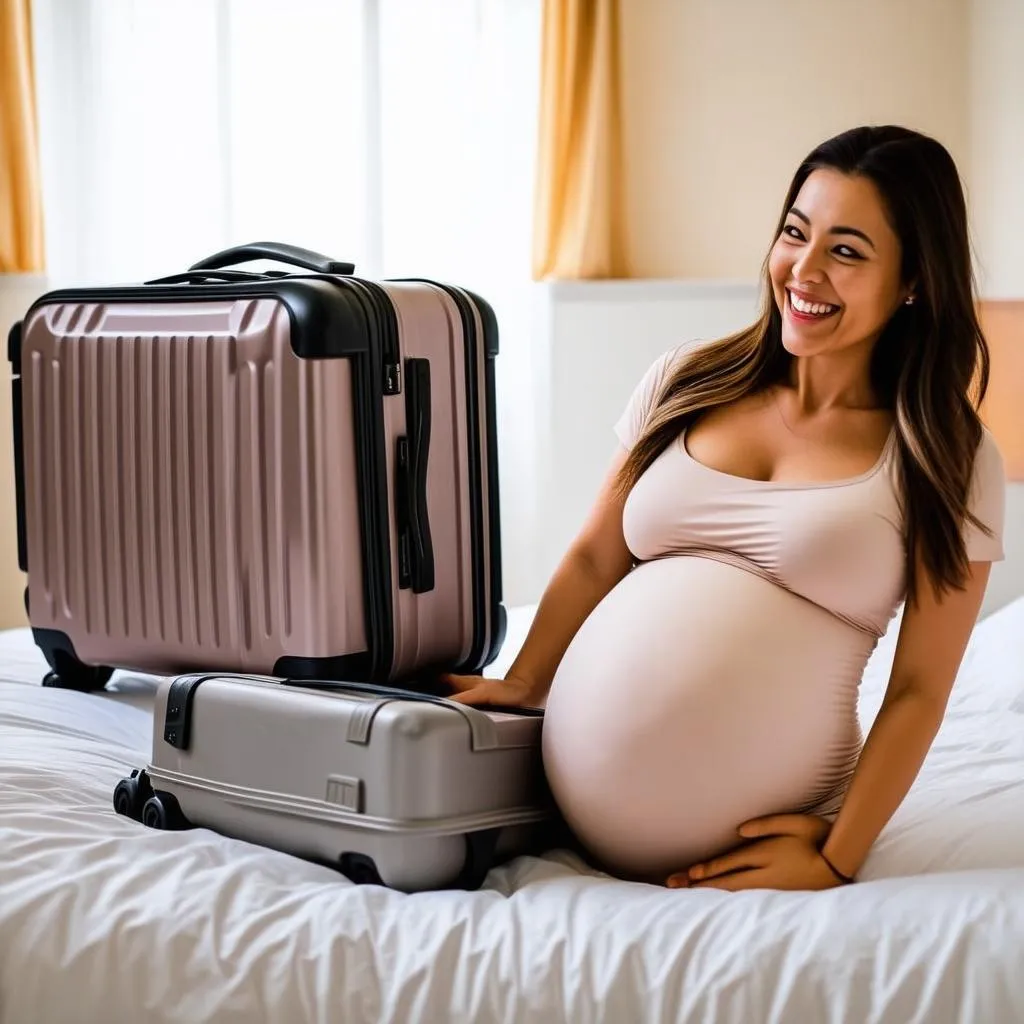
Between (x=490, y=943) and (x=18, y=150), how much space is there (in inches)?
111

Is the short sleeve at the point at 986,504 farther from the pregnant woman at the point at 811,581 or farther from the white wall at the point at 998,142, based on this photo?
the white wall at the point at 998,142

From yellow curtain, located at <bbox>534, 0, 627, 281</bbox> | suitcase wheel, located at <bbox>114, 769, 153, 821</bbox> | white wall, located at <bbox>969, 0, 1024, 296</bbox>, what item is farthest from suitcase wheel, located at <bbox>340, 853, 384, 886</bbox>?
yellow curtain, located at <bbox>534, 0, 627, 281</bbox>

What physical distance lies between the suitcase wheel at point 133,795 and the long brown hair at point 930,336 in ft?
2.86

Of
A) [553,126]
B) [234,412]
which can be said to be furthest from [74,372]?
[553,126]

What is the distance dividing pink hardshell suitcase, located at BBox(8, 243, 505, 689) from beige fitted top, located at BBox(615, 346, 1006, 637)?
44 centimetres

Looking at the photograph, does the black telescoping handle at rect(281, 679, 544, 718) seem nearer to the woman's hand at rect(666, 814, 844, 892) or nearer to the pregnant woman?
the pregnant woman

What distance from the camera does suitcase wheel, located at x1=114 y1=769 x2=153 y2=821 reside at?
1.61m

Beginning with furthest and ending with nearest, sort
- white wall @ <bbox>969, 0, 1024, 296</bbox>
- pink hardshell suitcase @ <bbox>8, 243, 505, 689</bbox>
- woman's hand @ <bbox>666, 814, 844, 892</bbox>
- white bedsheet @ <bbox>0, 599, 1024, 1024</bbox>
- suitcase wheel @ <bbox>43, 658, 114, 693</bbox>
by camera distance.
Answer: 1. white wall @ <bbox>969, 0, 1024, 296</bbox>
2. suitcase wheel @ <bbox>43, 658, 114, 693</bbox>
3. pink hardshell suitcase @ <bbox>8, 243, 505, 689</bbox>
4. woman's hand @ <bbox>666, 814, 844, 892</bbox>
5. white bedsheet @ <bbox>0, 599, 1024, 1024</bbox>

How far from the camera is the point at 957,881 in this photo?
4.39ft

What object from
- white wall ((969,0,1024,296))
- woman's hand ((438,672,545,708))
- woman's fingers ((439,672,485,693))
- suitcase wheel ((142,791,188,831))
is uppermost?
white wall ((969,0,1024,296))

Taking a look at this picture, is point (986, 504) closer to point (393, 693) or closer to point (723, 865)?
point (723, 865)

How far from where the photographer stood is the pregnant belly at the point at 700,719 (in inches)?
54.6

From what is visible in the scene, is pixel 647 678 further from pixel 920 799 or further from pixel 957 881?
pixel 920 799

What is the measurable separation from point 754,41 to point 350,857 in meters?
3.07
